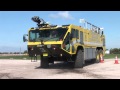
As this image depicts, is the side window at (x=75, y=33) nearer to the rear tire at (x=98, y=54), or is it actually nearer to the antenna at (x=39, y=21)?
the antenna at (x=39, y=21)

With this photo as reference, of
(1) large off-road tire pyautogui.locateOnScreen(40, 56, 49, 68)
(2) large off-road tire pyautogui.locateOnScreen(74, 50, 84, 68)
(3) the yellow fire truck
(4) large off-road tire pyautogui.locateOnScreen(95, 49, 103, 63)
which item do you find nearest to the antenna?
(3) the yellow fire truck

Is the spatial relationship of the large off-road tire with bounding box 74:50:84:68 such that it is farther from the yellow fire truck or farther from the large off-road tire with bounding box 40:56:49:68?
the large off-road tire with bounding box 40:56:49:68

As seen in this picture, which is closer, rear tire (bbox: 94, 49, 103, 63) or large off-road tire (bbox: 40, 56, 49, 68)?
large off-road tire (bbox: 40, 56, 49, 68)

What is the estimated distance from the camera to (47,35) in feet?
55.8

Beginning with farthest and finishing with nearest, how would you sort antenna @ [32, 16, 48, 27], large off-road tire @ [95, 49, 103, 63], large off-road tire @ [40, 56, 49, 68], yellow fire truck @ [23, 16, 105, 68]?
large off-road tire @ [95, 49, 103, 63] < large off-road tire @ [40, 56, 49, 68] < antenna @ [32, 16, 48, 27] < yellow fire truck @ [23, 16, 105, 68]

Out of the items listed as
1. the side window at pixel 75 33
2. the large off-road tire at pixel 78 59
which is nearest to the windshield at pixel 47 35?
the side window at pixel 75 33

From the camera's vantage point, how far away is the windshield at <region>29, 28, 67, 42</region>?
16.4 m

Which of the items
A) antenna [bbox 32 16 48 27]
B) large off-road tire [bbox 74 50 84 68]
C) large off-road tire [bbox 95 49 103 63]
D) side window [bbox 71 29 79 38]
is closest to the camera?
side window [bbox 71 29 79 38]

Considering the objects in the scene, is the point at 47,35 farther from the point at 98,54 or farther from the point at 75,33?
the point at 98,54

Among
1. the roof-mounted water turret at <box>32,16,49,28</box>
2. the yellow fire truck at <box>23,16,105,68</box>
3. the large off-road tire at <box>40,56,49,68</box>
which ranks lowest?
the large off-road tire at <box>40,56,49,68</box>

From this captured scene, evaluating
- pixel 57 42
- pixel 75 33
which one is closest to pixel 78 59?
pixel 75 33

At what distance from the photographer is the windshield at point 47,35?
53.9ft
